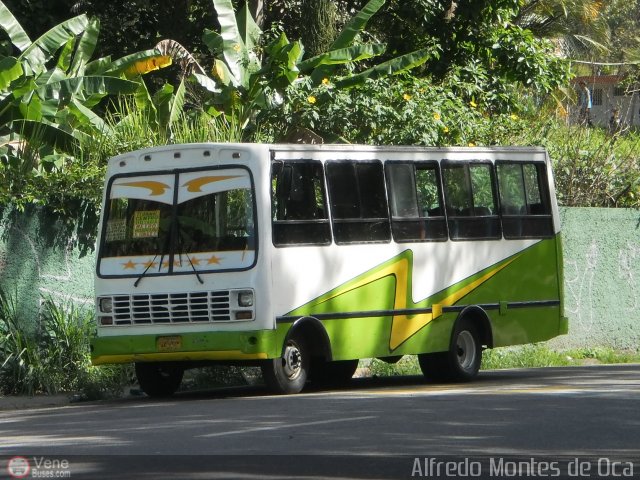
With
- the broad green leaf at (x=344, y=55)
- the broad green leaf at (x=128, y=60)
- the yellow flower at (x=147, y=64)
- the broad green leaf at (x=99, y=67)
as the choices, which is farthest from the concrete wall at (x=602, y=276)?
the broad green leaf at (x=99, y=67)

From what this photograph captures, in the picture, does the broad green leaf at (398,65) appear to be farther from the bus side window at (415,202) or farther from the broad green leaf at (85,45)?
the bus side window at (415,202)

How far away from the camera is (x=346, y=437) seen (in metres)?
9.77

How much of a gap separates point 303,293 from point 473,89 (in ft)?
33.4

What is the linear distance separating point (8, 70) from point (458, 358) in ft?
23.3

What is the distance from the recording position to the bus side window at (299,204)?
45.7ft

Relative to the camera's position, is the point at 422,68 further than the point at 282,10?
No

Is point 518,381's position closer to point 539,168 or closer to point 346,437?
point 539,168

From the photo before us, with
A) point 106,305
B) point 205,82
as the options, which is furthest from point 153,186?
point 205,82

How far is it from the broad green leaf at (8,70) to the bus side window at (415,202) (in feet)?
17.9

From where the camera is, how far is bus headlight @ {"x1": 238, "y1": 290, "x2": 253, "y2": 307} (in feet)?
44.4

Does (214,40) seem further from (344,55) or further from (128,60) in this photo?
(344,55)

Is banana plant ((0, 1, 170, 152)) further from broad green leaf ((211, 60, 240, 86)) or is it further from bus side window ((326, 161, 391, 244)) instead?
bus side window ((326, 161, 391, 244))

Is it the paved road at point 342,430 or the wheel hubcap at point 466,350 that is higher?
the wheel hubcap at point 466,350

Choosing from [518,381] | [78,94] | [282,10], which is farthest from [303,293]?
[282,10]
